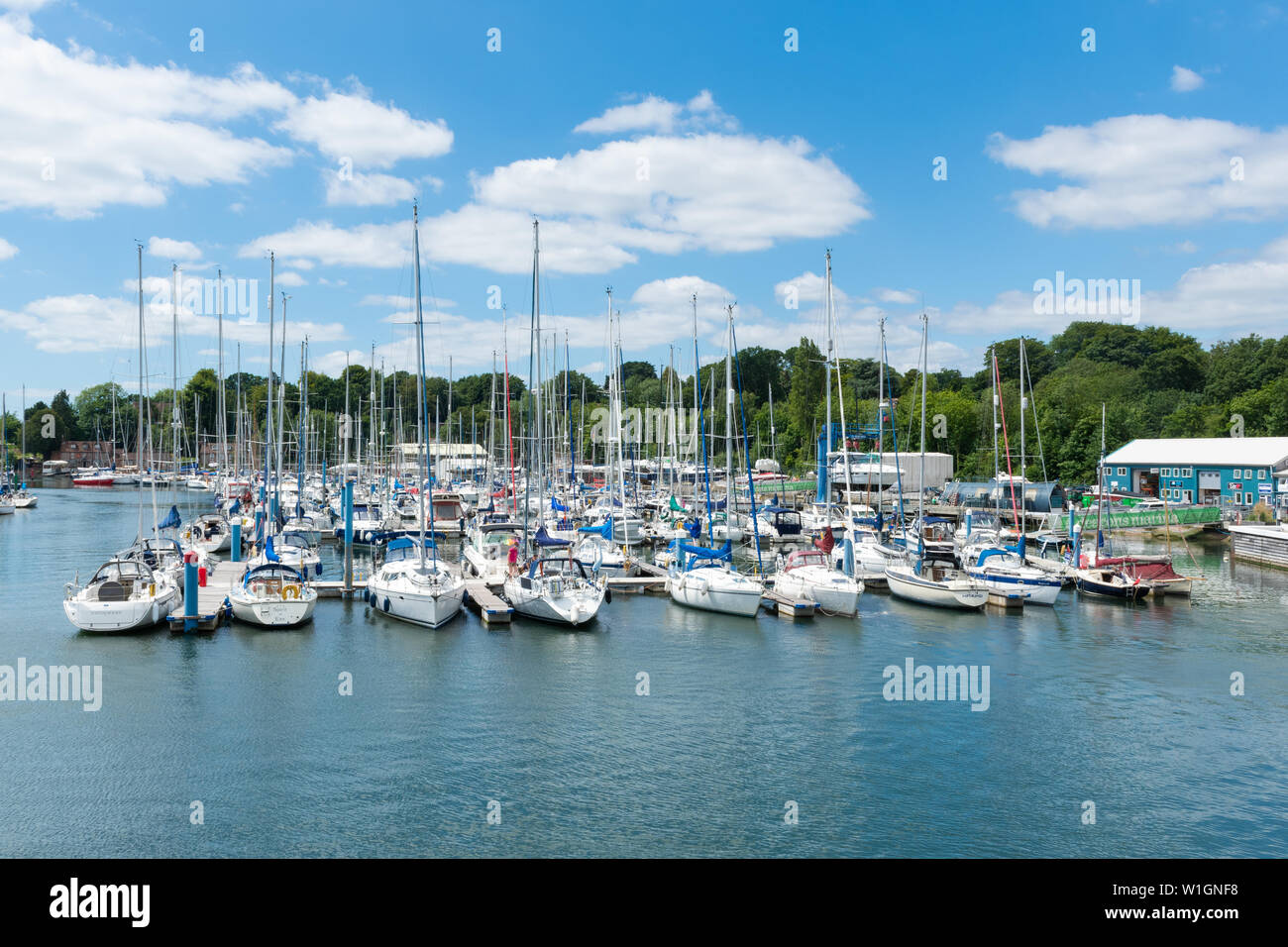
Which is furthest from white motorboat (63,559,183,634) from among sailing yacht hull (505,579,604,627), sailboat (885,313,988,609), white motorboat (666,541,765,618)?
sailboat (885,313,988,609)

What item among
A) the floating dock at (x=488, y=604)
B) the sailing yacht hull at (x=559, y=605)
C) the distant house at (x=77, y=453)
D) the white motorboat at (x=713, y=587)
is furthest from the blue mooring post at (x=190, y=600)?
the distant house at (x=77, y=453)

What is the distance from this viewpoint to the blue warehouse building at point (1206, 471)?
242 ft

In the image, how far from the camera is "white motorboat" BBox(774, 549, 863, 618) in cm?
3981

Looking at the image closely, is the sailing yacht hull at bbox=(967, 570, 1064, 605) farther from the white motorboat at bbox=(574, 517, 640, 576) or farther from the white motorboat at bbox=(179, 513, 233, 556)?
the white motorboat at bbox=(179, 513, 233, 556)

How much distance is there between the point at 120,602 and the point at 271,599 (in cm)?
521

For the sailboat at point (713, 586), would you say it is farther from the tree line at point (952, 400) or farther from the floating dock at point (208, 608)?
the tree line at point (952, 400)

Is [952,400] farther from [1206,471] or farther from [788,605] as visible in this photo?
[788,605]

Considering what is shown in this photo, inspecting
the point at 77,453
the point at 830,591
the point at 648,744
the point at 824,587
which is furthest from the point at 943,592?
the point at 77,453

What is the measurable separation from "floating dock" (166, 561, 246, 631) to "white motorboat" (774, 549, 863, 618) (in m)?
23.5

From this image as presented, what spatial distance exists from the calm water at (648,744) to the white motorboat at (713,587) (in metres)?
1.44

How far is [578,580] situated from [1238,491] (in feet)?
210
